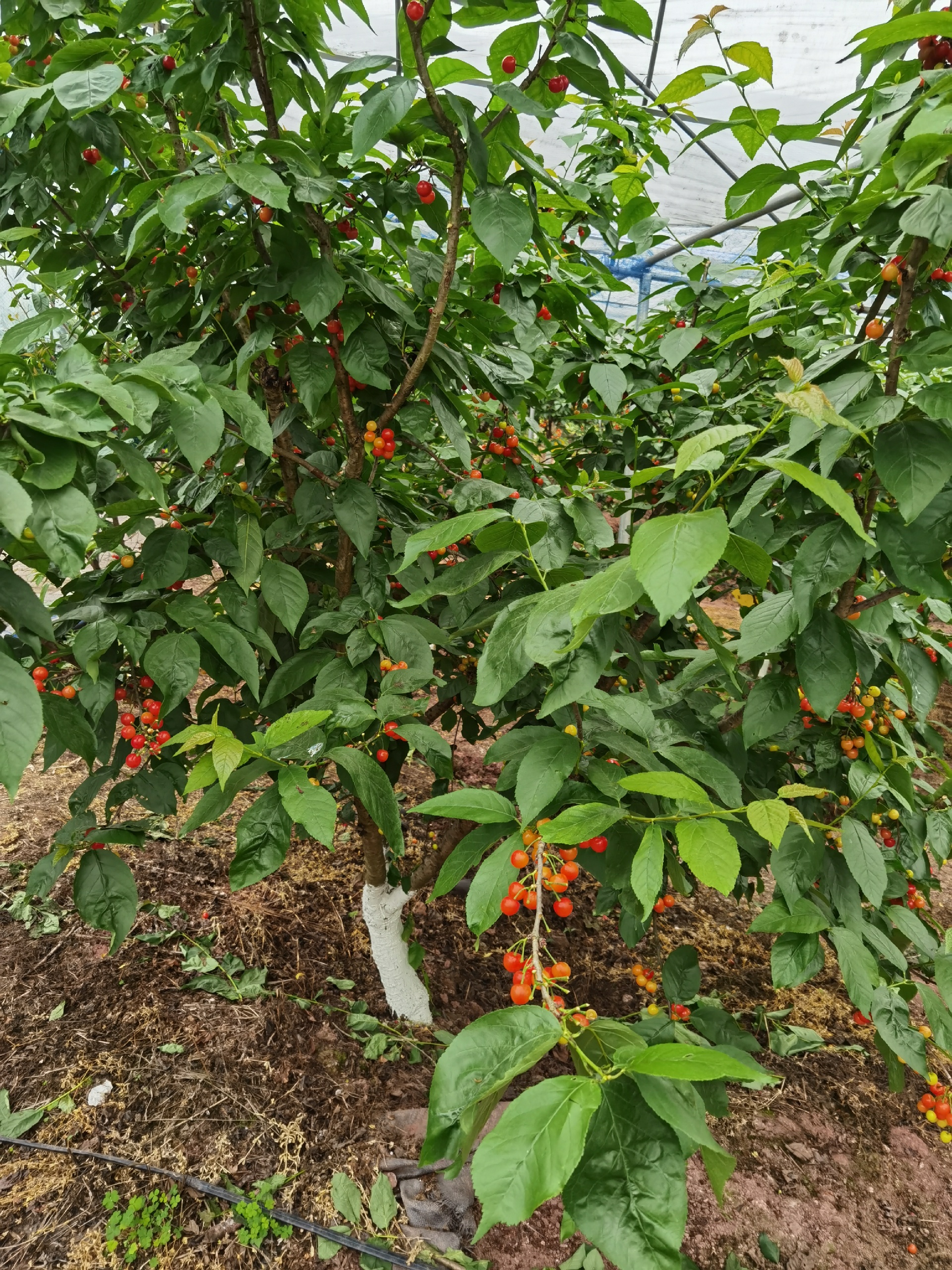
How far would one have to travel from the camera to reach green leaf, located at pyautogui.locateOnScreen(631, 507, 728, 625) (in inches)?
28.1

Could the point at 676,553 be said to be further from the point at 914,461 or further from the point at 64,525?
the point at 64,525

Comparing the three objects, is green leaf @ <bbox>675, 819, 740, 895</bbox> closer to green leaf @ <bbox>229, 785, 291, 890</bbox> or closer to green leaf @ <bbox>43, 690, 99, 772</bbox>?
green leaf @ <bbox>229, 785, 291, 890</bbox>

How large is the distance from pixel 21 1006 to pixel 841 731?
8.62 ft

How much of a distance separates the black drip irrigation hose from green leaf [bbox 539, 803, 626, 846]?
159 cm

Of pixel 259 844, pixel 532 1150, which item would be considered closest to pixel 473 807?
pixel 259 844

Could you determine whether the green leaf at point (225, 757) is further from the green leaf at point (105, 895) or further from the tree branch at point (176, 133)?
the tree branch at point (176, 133)

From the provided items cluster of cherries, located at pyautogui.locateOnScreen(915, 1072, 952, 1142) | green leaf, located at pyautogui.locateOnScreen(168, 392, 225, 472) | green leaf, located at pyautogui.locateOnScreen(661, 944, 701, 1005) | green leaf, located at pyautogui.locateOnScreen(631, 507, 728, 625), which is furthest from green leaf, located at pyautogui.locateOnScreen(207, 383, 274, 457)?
cluster of cherries, located at pyautogui.locateOnScreen(915, 1072, 952, 1142)

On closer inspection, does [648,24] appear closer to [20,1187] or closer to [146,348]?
[146,348]

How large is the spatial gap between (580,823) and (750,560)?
0.41 meters

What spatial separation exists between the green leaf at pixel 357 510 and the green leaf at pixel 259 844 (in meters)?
0.59

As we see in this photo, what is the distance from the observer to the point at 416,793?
3824mm

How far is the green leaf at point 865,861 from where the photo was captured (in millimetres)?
1316

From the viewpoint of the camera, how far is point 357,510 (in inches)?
61.0

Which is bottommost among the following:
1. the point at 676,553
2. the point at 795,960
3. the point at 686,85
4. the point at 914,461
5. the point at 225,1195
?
the point at 225,1195
